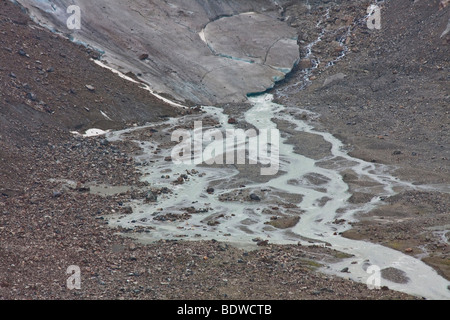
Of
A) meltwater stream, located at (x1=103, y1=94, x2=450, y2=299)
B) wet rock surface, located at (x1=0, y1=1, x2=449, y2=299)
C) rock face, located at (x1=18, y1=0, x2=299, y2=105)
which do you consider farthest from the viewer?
rock face, located at (x1=18, y1=0, x2=299, y2=105)

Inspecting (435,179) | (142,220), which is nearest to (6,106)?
(142,220)

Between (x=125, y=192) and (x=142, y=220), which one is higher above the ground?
(x=125, y=192)

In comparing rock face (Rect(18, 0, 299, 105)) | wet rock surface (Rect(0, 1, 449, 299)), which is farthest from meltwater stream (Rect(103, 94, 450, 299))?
rock face (Rect(18, 0, 299, 105))

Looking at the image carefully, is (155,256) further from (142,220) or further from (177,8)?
(177,8)

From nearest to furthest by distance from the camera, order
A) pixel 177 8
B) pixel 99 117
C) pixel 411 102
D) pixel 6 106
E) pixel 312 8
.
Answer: pixel 6 106
pixel 99 117
pixel 411 102
pixel 177 8
pixel 312 8

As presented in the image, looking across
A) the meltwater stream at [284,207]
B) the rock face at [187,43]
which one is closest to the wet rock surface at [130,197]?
the meltwater stream at [284,207]

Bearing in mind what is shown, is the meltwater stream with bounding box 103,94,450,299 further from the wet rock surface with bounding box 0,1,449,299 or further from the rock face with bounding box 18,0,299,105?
the rock face with bounding box 18,0,299,105
